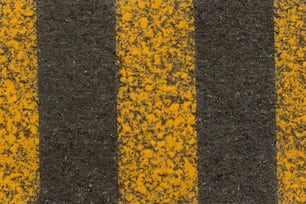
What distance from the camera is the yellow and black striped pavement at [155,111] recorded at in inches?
79.9

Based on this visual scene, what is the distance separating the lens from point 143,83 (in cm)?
204

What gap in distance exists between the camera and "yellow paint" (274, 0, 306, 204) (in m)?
2.03

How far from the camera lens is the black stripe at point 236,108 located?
2.03 m

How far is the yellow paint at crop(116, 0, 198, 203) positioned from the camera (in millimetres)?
2029

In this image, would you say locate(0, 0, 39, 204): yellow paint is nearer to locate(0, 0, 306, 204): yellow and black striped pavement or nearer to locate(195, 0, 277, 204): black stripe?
locate(0, 0, 306, 204): yellow and black striped pavement

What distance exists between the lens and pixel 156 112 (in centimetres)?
204

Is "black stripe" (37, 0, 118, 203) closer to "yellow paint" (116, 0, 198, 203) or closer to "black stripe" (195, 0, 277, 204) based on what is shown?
"yellow paint" (116, 0, 198, 203)

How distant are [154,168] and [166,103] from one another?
11.1 inches

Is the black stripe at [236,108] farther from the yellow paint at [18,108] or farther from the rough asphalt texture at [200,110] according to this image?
the yellow paint at [18,108]

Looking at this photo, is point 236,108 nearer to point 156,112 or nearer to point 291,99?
point 291,99

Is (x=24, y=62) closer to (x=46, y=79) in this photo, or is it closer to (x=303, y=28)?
(x=46, y=79)

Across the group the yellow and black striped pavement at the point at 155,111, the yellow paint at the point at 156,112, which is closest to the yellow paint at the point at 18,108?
the yellow and black striped pavement at the point at 155,111

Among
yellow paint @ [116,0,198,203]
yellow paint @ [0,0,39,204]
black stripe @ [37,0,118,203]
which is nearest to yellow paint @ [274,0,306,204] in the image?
yellow paint @ [116,0,198,203]

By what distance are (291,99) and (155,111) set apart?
0.58 m
